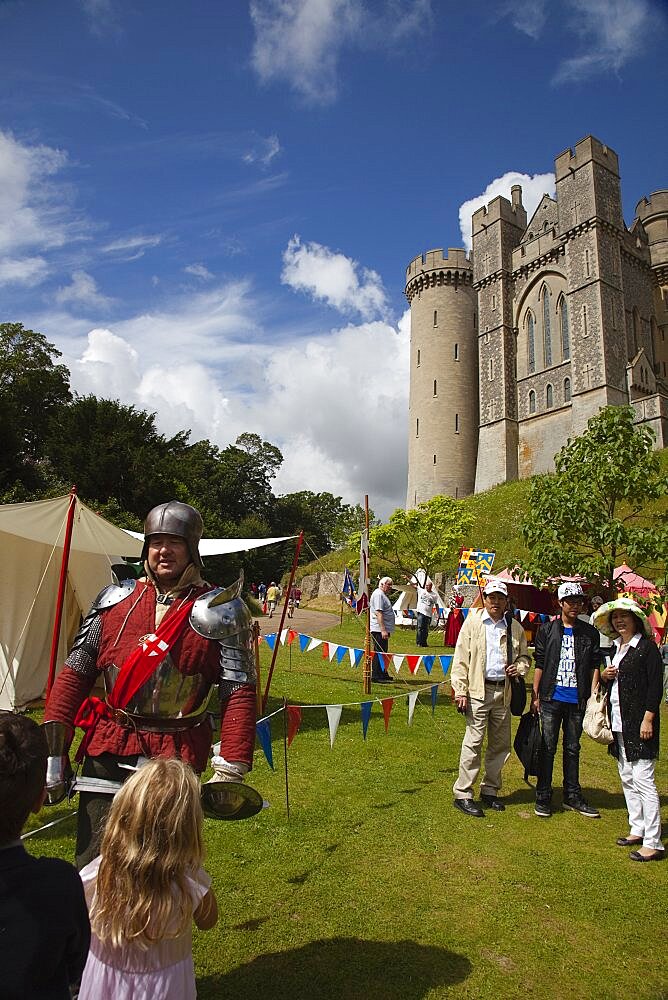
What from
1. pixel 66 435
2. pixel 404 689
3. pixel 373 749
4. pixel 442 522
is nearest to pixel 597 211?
pixel 442 522

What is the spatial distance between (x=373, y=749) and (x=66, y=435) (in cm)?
2909

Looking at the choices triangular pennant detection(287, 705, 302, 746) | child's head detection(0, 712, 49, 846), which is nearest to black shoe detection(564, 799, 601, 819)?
triangular pennant detection(287, 705, 302, 746)

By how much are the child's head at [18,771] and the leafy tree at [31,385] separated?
100 feet

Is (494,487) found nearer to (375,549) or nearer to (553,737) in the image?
(375,549)

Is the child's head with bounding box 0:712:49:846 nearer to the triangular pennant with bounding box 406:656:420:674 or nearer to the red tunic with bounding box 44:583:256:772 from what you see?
the red tunic with bounding box 44:583:256:772

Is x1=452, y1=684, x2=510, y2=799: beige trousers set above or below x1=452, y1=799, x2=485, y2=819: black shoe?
above

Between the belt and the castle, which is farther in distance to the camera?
the castle

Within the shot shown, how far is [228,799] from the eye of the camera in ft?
7.60

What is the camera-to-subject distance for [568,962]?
10.5ft

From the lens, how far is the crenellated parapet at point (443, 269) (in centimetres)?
4650

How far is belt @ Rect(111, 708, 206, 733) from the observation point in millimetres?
2510

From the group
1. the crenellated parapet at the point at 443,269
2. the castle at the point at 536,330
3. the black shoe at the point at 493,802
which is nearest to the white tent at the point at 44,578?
the black shoe at the point at 493,802

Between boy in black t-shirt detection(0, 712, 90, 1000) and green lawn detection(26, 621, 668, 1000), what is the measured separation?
1731mm

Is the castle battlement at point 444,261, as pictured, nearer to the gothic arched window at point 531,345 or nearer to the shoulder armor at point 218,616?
the gothic arched window at point 531,345
